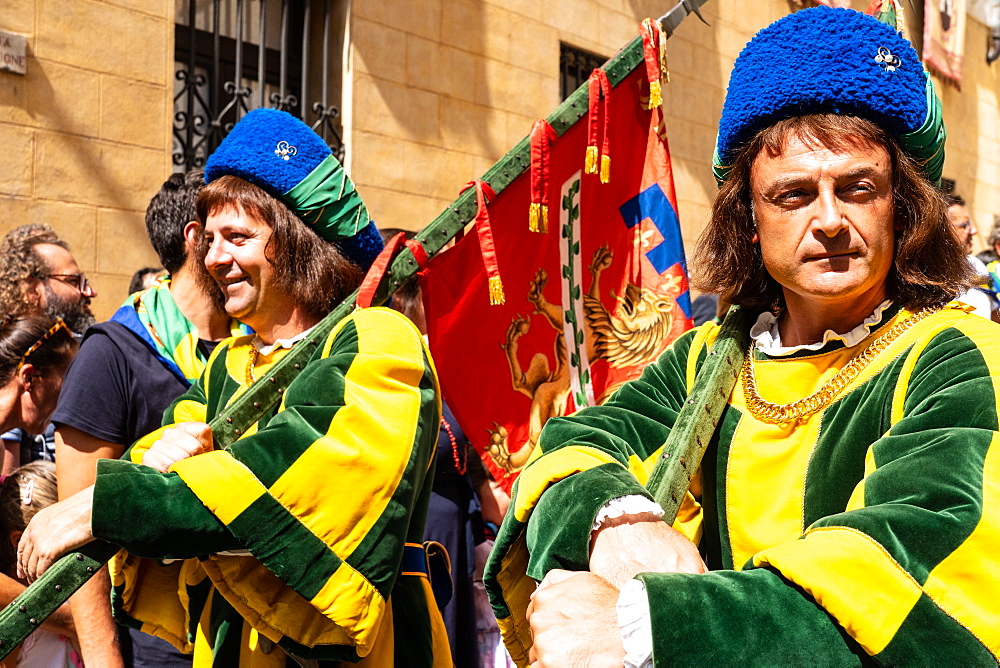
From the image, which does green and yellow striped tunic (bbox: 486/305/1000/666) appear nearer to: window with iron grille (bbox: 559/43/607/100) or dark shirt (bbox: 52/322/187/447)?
dark shirt (bbox: 52/322/187/447)

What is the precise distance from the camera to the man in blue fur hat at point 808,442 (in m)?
1.22

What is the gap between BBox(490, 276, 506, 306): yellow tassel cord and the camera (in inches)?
109

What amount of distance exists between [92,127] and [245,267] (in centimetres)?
359

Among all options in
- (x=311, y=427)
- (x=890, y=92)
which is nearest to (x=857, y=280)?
(x=890, y=92)

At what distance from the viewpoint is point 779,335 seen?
1.94 metres

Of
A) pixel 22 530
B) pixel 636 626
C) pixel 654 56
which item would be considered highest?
pixel 654 56

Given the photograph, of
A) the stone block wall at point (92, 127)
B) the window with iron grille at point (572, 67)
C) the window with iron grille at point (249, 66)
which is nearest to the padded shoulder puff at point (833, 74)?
the stone block wall at point (92, 127)

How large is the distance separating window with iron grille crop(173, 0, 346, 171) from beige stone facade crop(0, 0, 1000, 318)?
13cm

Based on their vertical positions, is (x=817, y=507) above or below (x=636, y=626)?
above

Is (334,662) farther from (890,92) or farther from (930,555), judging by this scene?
(890,92)

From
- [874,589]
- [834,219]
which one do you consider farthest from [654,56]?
[874,589]

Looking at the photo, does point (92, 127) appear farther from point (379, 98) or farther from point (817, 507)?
point (817, 507)

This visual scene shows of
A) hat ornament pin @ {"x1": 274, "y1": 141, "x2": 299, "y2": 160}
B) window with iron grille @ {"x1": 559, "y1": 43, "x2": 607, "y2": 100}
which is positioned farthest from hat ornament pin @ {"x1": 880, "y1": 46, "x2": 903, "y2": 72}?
window with iron grille @ {"x1": 559, "y1": 43, "x2": 607, "y2": 100}

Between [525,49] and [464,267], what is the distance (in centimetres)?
577
